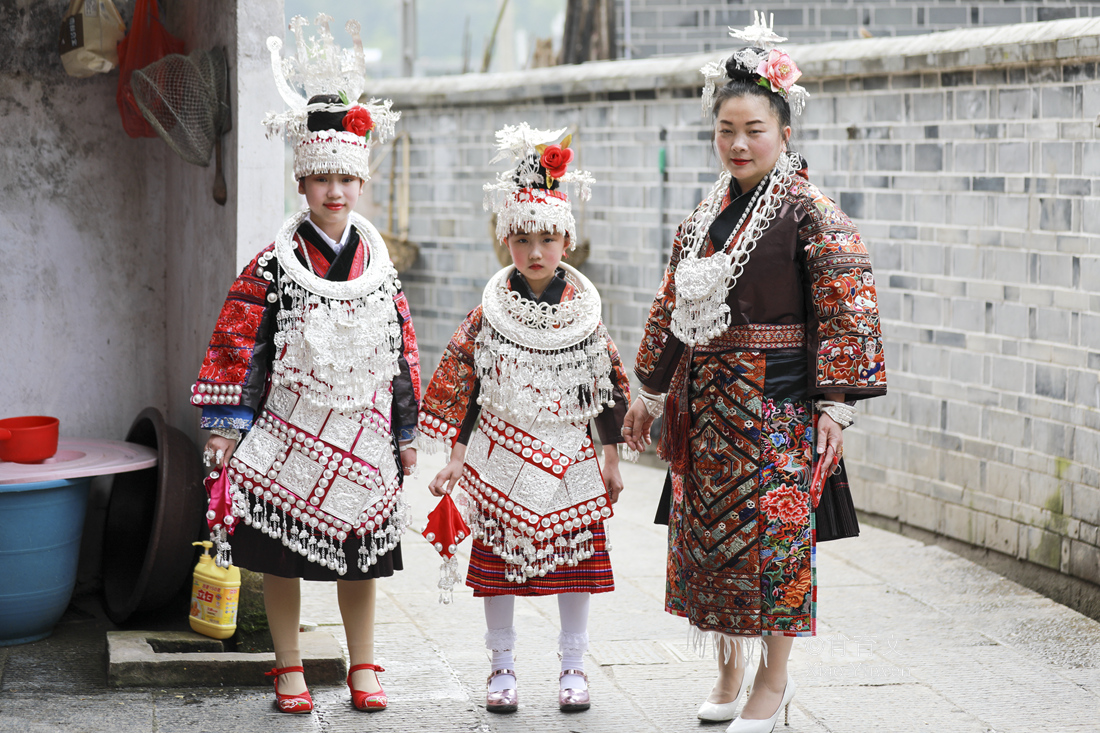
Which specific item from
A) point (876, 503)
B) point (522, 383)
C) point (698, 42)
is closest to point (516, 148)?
point (522, 383)

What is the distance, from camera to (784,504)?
11.0 ft

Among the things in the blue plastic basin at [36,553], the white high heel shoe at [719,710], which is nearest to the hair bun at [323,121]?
the blue plastic basin at [36,553]

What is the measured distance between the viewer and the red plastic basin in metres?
4.20

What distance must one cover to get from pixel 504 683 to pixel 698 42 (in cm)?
825

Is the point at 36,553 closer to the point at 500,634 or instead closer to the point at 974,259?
the point at 500,634

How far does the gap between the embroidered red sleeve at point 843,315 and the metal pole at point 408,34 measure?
12.1 meters

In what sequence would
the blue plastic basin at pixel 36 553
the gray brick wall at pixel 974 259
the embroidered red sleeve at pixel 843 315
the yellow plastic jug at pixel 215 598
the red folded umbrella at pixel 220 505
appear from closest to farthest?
the embroidered red sleeve at pixel 843 315
the red folded umbrella at pixel 220 505
the yellow plastic jug at pixel 215 598
the blue plastic basin at pixel 36 553
the gray brick wall at pixel 974 259

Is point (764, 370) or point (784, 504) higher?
point (764, 370)

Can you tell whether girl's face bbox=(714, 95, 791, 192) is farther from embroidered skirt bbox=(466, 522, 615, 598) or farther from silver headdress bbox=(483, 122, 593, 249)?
embroidered skirt bbox=(466, 522, 615, 598)

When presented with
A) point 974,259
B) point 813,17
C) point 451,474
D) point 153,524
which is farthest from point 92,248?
point 813,17

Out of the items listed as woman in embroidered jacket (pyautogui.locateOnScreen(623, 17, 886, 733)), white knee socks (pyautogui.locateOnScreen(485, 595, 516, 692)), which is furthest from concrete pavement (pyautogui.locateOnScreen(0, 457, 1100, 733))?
woman in embroidered jacket (pyautogui.locateOnScreen(623, 17, 886, 733))

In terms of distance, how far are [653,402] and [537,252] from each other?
58cm

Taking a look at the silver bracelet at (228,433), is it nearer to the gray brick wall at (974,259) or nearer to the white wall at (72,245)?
the white wall at (72,245)

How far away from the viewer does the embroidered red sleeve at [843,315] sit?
327 cm
